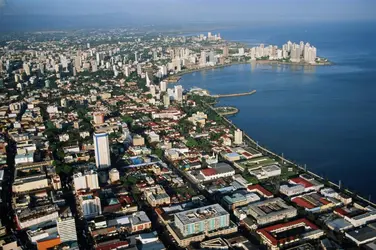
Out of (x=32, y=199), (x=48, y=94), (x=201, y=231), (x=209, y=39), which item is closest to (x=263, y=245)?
(x=201, y=231)

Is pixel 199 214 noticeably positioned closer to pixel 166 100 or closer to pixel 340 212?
pixel 340 212

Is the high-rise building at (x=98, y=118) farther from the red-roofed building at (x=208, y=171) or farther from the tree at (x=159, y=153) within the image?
the red-roofed building at (x=208, y=171)

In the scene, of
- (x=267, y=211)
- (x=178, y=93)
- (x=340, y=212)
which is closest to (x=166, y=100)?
(x=178, y=93)

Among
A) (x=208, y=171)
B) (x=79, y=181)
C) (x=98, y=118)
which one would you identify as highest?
(x=98, y=118)

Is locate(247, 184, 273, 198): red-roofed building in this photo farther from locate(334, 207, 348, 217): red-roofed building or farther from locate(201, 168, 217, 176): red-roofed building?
locate(334, 207, 348, 217): red-roofed building

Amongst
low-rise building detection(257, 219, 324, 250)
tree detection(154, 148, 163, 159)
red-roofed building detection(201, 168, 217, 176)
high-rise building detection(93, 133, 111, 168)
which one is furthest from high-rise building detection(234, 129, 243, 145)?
low-rise building detection(257, 219, 324, 250)

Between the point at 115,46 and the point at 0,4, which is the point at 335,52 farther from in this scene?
the point at 0,4

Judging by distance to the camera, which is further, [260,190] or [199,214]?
[260,190]
